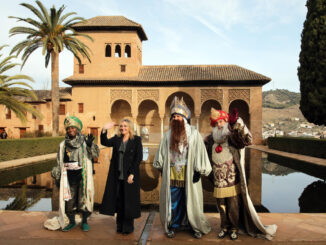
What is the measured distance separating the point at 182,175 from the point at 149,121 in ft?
75.0

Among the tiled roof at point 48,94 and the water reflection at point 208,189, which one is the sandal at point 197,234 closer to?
the water reflection at point 208,189

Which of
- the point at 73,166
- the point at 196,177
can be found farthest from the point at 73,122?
the point at 196,177

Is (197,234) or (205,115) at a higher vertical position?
(205,115)

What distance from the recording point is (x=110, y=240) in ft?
10.7

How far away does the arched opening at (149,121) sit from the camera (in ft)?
→ 84.7

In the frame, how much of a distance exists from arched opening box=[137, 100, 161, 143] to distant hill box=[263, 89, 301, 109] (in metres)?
63.7

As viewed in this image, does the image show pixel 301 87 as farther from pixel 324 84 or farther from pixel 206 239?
pixel 206 239

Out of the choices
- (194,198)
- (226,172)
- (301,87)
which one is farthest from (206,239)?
(301,87)

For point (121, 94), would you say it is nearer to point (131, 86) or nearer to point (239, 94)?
point (131, 86)

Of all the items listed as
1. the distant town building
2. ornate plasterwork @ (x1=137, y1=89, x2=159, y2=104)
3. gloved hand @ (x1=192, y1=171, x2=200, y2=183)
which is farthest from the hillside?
gloved hand @ (x1=192, y1=171, x2=200, y2=183)

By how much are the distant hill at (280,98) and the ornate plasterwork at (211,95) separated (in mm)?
63700

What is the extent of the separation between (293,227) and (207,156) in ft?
4.86

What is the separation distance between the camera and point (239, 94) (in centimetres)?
2352

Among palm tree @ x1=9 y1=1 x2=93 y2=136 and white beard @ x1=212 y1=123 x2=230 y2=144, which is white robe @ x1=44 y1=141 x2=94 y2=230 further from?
palm tree @ x1=9 y1=1 x2=93 y2=136
